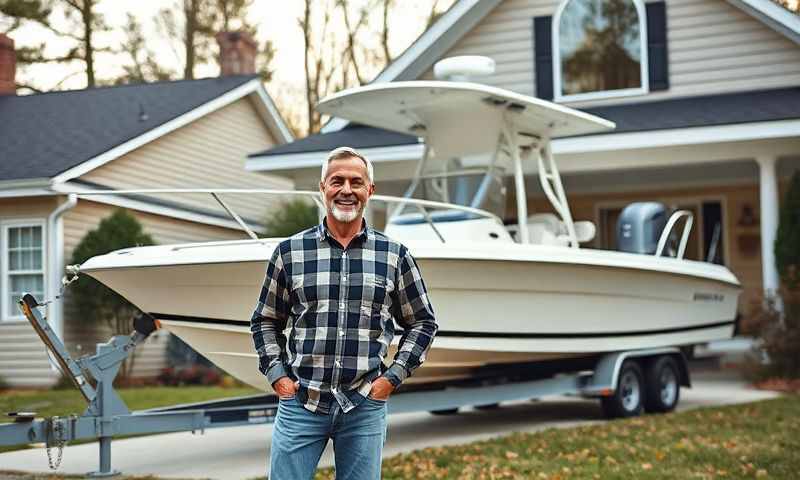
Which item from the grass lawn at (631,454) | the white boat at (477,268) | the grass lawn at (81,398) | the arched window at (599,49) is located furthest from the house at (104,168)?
the grass lawn at (631,454)

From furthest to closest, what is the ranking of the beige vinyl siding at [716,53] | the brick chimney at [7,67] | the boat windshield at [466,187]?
the brick chimney at [7,67]
the beige vinyl siding at [716,53]
the boat windshield at [466,187]

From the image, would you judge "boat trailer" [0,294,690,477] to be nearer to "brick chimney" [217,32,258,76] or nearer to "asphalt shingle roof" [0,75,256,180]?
"asphalt shingle roof" [0,75,256,180]

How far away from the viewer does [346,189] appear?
3.86m

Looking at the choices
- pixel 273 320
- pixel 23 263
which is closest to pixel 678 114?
pixel 23 263

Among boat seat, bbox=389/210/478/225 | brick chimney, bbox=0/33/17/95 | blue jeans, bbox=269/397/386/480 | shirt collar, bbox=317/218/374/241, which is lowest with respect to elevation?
blue jeans, bbox=269/397/386/480

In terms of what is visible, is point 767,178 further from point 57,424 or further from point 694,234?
point 57,424

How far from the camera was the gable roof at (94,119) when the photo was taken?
15.8 m

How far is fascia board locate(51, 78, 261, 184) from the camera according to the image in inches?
609

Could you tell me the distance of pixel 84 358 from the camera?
7.18m

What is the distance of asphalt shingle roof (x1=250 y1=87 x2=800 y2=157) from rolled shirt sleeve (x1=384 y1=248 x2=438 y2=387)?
955cm

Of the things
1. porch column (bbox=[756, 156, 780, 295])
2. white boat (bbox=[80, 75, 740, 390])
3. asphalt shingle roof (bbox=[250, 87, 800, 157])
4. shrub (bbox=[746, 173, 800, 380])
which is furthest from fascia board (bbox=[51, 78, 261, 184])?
shrub (bbox=[746, 173, 800, 380])

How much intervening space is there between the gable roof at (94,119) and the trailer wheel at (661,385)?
344 inches

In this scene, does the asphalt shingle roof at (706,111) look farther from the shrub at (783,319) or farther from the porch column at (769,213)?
the shrub at (783,319)

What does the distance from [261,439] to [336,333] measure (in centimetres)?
622
